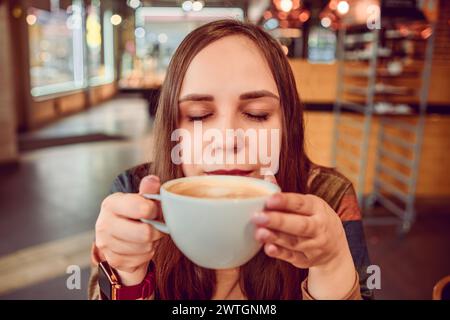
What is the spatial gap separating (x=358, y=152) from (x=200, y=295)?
324 centimetres

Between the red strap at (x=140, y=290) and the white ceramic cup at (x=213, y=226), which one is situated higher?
the white ceramic cup at (x=213, y=226)

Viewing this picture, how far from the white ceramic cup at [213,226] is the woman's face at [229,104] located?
0.39 feet

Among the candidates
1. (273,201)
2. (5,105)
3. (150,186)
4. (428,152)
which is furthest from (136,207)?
(5,105)

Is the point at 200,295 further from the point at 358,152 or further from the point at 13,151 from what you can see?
the point at 13,151

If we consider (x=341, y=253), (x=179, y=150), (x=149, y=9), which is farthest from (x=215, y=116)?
(x=149, y=9)

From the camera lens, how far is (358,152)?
12.0ft

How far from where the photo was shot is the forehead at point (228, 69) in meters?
0.47

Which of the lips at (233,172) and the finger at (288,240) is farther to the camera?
the lips at (233,172)

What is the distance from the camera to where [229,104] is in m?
0.48

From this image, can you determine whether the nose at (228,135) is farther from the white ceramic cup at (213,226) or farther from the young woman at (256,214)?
the white ceramic cup at (213,226)

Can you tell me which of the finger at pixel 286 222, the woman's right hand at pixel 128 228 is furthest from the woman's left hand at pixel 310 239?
the woman's right hand at pixel 128 228

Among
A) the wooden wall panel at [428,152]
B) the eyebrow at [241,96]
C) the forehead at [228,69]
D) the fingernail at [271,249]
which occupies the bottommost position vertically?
the wooden wall panel at [428,152]

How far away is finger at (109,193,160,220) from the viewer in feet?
1.27

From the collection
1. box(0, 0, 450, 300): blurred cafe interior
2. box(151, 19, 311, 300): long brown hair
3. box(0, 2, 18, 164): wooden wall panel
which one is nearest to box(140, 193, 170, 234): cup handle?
box(151, 19, 311, 300): long brown hair
